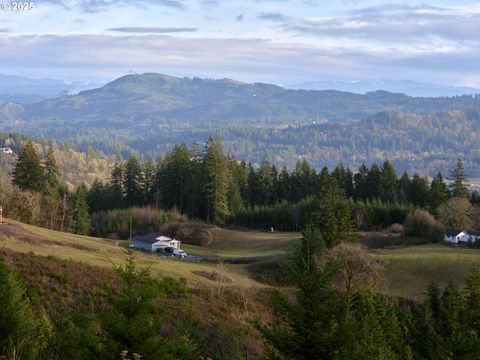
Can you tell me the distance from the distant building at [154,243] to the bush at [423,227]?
2346cm

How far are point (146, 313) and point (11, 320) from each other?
4195 millimetres

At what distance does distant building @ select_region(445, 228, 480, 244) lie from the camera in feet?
207

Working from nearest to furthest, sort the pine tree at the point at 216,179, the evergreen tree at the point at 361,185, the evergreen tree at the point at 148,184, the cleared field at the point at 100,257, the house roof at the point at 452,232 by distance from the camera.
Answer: the cleared field at the point at 100,257 → the house roof at the point at 452,232 → the pine tree at the point at 216,179 → the evergreen tree at the point at 148,184 → the evergreen tree at the point at 361,185

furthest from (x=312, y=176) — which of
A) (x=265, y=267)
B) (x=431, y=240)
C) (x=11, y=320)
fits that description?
(x=11, y=320)

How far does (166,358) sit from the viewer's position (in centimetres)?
1403

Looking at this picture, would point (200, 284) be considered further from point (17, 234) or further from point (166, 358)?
point (166, 358)

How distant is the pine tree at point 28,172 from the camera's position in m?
73.2

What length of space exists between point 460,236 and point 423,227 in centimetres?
360

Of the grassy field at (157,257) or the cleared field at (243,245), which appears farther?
the cleared field at (243,245)

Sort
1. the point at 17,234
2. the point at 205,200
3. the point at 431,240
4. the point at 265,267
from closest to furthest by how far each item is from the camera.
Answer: the point at 17,234 < the point at 265,267 < the point at 431,240 < the point at 205,200

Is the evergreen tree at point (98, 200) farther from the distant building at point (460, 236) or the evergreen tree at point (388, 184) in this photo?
the distant building at point (460, 236)

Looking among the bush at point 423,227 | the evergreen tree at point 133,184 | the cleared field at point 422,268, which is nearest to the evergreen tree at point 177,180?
the evergreen tree at point 133,184

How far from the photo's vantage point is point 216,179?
76125 millimetres

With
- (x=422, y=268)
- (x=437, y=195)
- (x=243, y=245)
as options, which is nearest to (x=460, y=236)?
(x=437, y=195)
